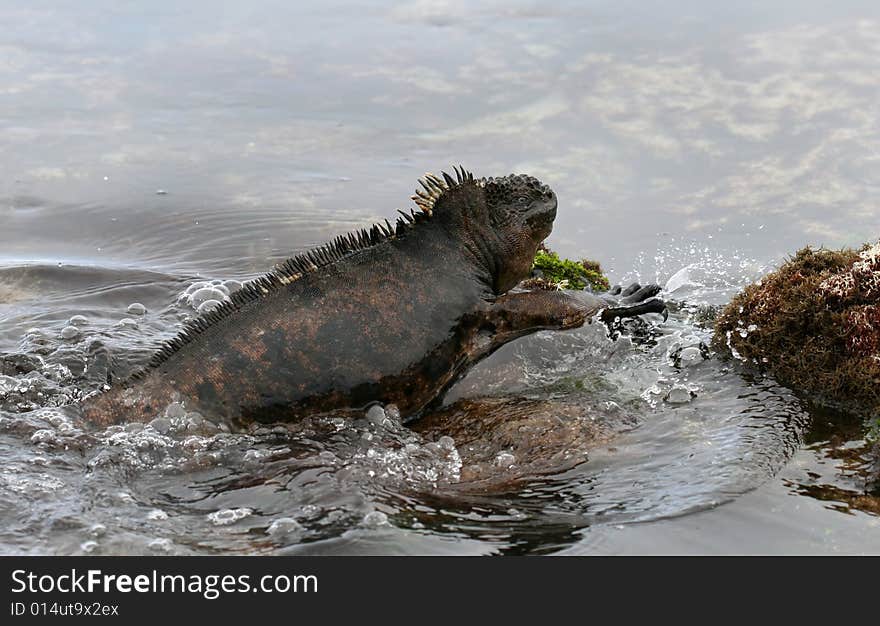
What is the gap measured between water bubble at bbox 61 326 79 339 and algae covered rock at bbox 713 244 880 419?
4449mm

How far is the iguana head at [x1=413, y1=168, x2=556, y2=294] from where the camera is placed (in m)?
6.66

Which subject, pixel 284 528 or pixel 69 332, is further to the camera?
pixel 69 332

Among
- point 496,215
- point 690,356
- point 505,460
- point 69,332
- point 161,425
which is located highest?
point 496,215

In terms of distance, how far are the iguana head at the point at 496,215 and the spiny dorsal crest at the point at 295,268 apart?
0.4 inches

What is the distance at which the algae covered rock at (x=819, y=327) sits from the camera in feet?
20.3

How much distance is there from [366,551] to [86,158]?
805 centimetres

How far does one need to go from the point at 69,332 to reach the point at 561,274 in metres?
3.65

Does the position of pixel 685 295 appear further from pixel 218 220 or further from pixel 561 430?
pixel 218 220

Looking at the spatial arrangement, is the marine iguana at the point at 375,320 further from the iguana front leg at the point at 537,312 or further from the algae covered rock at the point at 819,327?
the algae covered rock at the point at 819,327

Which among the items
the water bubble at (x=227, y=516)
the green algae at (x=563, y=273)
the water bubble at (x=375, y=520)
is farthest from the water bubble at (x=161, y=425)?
the green algae at (x=563, y=273)

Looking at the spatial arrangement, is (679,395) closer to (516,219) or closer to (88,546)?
(516,219)

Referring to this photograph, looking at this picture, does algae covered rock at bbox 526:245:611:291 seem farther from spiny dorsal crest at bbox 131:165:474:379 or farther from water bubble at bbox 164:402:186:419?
water bubble at bbox 164:402:186:419

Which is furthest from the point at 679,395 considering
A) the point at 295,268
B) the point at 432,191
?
the point at 295,268

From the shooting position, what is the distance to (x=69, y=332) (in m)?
7.48
